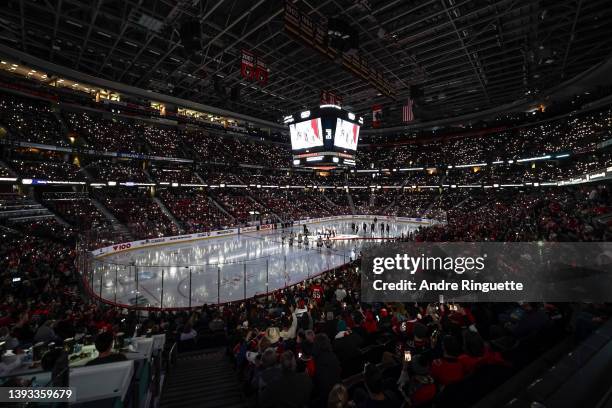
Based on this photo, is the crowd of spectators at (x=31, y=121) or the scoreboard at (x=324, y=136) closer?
the scoreboard at (x=324, y=136)

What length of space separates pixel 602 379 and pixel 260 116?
43.4 meters

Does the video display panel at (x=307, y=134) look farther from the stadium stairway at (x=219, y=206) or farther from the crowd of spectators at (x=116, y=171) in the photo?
the crowd of spectators at (x=116, y=171)

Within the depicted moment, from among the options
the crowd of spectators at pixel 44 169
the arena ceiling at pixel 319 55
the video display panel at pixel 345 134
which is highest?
the arena ceiling at pixel 319 55

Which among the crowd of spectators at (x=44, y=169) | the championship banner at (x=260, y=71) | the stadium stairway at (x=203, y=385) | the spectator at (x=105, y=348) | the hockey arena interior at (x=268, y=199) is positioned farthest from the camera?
the crowd of spectators at (x=44, y=169)

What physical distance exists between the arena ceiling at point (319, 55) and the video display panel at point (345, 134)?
583cm

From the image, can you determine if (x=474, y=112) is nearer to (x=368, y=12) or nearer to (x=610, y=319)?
(x=368, y=12)

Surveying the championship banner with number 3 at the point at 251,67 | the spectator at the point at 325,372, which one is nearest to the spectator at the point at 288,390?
the spectator at the point at 325,372

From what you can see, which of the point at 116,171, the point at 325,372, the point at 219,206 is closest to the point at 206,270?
the point at 325,372

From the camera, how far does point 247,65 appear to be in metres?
14.5

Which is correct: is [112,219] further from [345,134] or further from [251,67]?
[345,134]

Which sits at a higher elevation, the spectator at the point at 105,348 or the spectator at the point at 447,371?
the spectator at the point at 105,348

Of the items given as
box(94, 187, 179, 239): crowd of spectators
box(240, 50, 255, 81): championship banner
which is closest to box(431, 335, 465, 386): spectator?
box(240, 50, 255, 81): championship banner

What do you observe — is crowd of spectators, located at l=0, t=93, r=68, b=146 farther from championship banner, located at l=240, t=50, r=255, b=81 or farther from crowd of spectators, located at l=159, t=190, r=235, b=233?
championship banner, located at l=240, t=50, r=255, b=81

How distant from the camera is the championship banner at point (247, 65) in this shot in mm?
14352
